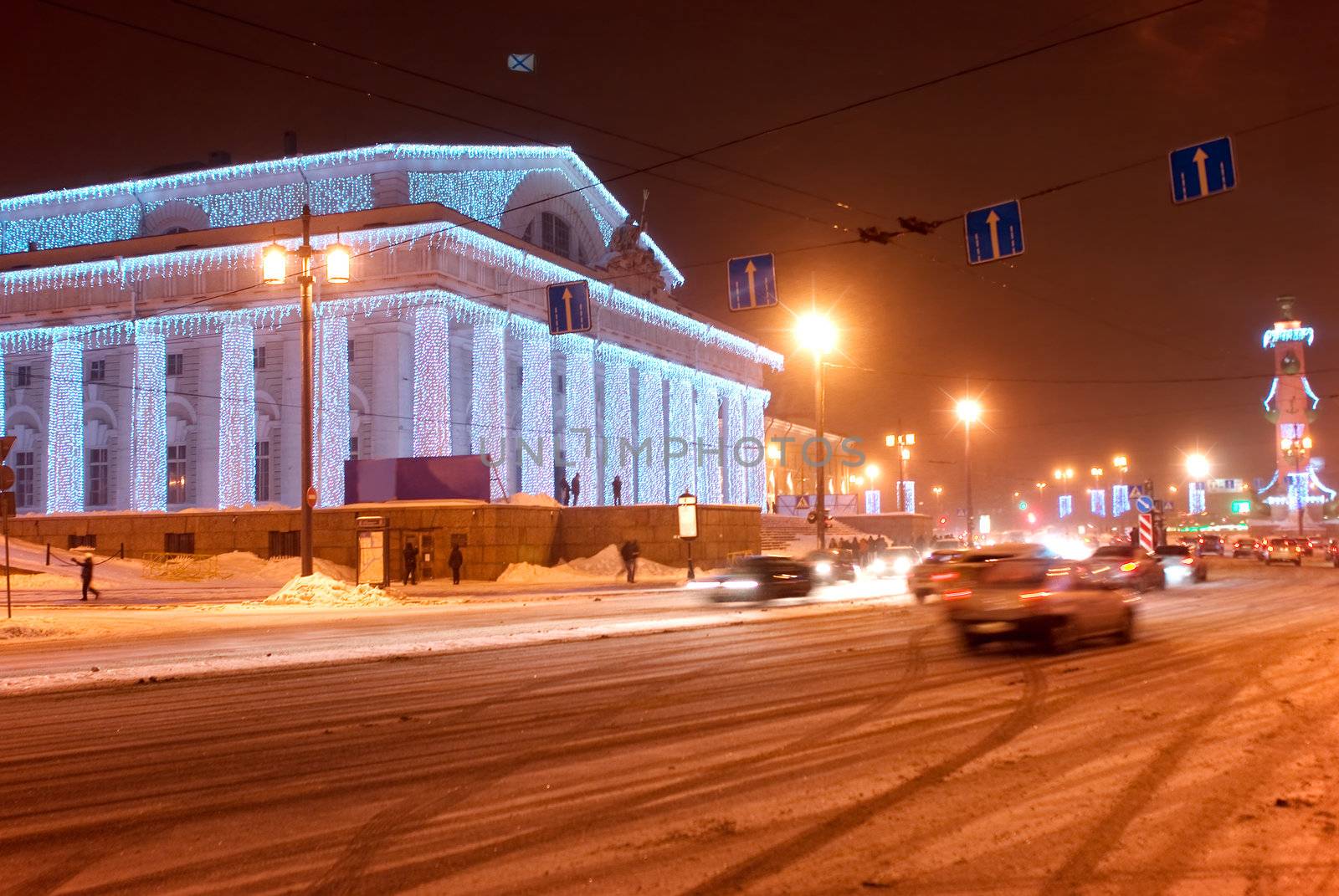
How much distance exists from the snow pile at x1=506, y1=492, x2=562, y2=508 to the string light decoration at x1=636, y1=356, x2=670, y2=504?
59.4ft

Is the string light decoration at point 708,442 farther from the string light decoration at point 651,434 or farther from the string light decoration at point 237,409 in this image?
the string light decoration at point 237,409

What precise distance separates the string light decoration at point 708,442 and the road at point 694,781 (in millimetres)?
53467

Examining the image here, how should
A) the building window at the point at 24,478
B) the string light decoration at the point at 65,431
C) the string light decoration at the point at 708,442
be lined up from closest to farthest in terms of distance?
the string light decoration at the point at 65,431 < the building window at the point at 24,478 < the string light decoration at the point at 708,442

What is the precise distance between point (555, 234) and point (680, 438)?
13790mm

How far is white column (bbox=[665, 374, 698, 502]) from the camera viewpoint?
2520 inches

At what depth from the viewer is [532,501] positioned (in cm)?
4203

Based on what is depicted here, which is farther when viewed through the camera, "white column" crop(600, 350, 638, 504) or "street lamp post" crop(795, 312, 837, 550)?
"white column" crop(600, 350, 638, 504)

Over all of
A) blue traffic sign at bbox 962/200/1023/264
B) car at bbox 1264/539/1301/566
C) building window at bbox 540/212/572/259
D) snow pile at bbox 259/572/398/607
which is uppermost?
building window at bbox 540/212/572/259

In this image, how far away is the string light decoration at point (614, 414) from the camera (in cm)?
5803

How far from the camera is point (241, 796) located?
295 inches

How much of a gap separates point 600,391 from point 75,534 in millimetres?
26605

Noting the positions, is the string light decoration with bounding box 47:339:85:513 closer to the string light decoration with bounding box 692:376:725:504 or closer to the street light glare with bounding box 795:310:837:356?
the street light glare with bounding box 795:310:837:356

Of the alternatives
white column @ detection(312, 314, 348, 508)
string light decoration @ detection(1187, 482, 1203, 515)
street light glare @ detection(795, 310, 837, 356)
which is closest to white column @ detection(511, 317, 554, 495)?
white column @ detection(312, 314, 348, 508)

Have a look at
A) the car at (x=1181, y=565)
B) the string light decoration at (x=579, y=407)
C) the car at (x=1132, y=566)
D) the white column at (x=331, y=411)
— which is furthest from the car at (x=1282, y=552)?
the white column at (x=331, y=411)
